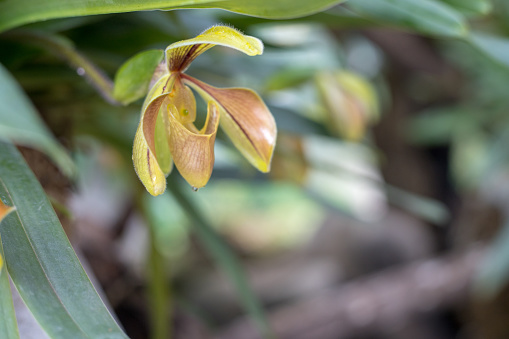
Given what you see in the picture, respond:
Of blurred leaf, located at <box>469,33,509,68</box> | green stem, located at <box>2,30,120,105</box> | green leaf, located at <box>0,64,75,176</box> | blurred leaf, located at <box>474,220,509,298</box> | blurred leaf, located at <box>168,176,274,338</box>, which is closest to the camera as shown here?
green leaf, located at <box>0,64,75,176</box>

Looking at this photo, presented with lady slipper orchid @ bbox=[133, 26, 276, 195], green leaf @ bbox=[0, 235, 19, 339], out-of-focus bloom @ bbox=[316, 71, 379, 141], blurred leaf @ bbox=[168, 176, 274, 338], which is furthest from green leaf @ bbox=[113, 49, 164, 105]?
out-of-focus bloom @ bbox=[316, 71, 379, 141]

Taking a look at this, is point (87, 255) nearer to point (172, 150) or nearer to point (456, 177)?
point (172, 150)

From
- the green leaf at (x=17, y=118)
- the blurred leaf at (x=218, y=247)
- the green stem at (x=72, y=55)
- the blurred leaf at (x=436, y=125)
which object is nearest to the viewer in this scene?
the green leaf at (x=17, y=118)

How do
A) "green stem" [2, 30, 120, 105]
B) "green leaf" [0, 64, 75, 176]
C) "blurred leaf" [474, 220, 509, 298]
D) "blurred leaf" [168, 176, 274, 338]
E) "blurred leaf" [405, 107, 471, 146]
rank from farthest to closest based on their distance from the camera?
"blurred leaf" [405, 107, 471, 146], "blurred leaf" [474, 220, 509, 298], "blurred leaf" [168, 176, 274, 338], "green stem" [2, 30, 120, 105], "green leaf" [0, 64, 75, 176]

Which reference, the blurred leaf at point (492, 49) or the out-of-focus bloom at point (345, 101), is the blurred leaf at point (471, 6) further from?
the out-of-focus bloom at point (345, 101)

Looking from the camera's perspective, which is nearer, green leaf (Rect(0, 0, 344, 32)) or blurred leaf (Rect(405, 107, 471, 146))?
green leaf (Rect(0, 0, 344, 32))

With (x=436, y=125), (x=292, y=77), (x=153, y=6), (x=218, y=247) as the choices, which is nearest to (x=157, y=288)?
(x=218, y=247)

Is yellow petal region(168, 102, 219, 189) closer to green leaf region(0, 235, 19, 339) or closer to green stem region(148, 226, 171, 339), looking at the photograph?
green leaf region(0, 235, 19, 339)

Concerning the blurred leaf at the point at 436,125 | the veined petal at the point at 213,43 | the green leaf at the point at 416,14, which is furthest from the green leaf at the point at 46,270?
the blurred leaf at the point at 436,125
